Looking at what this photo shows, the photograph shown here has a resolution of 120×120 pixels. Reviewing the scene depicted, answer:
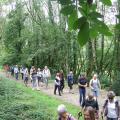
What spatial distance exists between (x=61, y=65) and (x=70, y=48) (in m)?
3.68

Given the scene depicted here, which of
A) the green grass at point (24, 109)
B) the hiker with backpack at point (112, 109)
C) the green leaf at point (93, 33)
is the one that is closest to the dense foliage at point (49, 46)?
the green grass at point (24, 109)

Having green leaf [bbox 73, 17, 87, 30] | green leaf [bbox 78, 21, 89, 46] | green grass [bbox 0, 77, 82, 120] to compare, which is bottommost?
green grass [bbox 0, 77, 82, 120]

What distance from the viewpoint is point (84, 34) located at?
2.34 meters

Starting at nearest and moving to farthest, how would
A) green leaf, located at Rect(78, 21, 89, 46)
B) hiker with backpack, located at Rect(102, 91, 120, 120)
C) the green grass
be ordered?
1. green leaf, located at Rect(78, 21, 89, 46)
2. hiker with backpack, located at Rect(102, 91, 120, 120)
3. the green grass

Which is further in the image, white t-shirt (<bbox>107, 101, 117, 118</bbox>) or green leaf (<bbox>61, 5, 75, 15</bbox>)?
white t-shirt (<bbox>107, 101, 117, 118</bbox>)

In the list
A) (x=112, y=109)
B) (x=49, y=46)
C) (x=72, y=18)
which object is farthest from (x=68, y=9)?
(x=49, y=46)

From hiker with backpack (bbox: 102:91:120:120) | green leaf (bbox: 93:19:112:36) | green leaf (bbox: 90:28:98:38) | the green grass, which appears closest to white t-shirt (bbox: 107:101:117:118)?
hiker with backpack (bbox: 102:91:120:120)

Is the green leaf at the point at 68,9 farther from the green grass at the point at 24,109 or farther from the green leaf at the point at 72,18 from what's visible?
the green grass at the point at 24,109

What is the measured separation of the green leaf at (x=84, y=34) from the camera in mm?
2316

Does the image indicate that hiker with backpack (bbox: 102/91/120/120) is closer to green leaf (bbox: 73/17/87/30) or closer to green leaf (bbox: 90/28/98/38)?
green leaf (bbox: 90/28/98/38)

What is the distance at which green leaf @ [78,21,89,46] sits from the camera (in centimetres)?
232

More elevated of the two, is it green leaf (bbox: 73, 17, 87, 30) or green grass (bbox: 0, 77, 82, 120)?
green leaf (bbox: 73, 17, 87, 30)

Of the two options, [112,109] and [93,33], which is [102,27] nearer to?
[93,33]

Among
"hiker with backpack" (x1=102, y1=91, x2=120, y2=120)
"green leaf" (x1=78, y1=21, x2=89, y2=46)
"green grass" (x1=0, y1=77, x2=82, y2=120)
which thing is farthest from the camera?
"green grass" (x1=0, y1=77, x2=82, y2=120)
